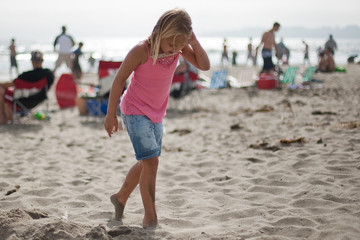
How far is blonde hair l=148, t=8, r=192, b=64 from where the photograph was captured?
2.37 meters

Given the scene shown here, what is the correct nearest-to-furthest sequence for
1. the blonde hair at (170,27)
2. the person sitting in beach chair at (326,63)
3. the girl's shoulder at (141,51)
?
the blonde hair at (170,27)
the girl's shoulder at (141,51)
the person sitting in beach chair at (326,63)

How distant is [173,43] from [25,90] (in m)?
5.32

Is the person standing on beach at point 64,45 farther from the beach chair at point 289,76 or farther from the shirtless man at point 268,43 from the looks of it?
the beach chair at point 289,76

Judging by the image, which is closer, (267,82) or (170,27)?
(170,27)

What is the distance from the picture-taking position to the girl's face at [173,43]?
245 centimetres

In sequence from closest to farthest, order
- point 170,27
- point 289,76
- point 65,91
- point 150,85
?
point 170,27 → point 150,85 → point 65,91 → point 289,76

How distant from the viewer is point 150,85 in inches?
103

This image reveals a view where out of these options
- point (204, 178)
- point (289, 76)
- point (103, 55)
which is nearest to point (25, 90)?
point (204, 178)

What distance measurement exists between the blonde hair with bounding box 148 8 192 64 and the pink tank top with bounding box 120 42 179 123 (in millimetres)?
153

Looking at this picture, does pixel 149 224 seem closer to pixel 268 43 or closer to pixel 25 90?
pixel 25 90

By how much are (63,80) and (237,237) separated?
290 inches

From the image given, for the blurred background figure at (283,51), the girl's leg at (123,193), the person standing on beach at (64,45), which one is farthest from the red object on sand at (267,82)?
the girl's leg at (123,193)

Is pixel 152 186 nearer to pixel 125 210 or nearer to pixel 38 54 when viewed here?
pixel 125 210

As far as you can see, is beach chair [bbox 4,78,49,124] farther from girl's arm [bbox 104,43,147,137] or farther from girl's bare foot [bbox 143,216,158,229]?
girl's bare foot [bbox 143,216,158,229]
